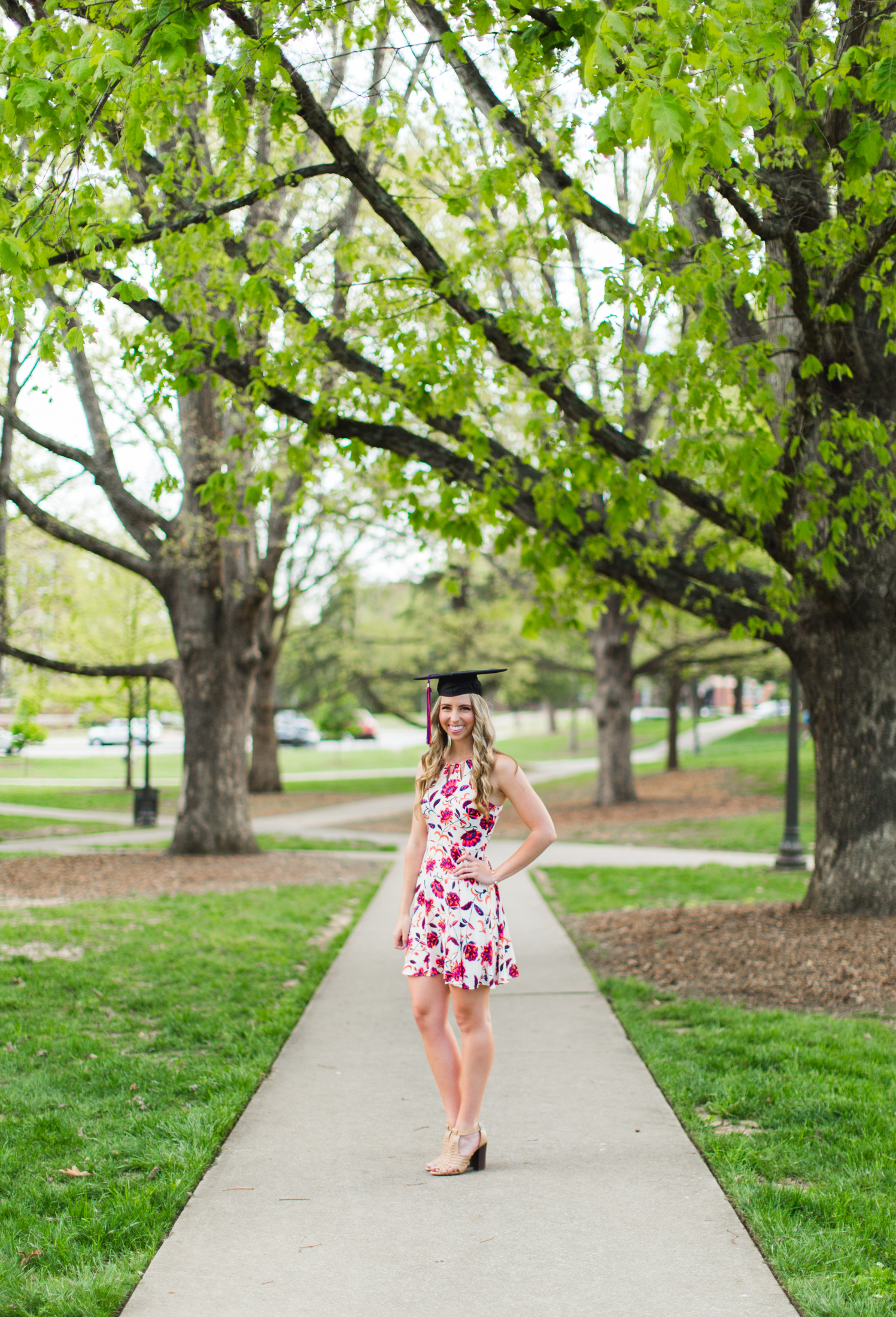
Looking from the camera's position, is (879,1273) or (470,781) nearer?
(879,1273)

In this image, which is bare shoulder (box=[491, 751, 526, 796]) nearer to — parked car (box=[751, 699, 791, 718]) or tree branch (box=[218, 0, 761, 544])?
tree branch (box=[218, 0, 761, 544])

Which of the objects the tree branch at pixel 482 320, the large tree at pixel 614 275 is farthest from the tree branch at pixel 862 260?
the tree branch at pixel 482 320

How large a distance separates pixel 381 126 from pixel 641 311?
7.13 feet

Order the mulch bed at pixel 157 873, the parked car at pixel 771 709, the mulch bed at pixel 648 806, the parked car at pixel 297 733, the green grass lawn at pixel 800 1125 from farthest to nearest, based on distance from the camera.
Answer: the parked car at pixel 771 709
the parked car at pixel 297 733
the mulch bed at pixel 648 806
the mulch bed at pixel 157 873
the green grass lawn at pixel 800 1125

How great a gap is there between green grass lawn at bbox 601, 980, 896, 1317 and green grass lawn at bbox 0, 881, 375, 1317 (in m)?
2.00

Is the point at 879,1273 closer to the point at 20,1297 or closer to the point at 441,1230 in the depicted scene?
the point at 441,1230

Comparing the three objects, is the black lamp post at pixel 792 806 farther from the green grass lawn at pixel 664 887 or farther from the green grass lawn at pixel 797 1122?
the green grass lawn at pixel 797 1122

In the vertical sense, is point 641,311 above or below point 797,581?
above

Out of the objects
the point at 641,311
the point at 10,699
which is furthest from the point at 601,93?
the point at 10,699

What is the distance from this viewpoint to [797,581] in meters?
7.61

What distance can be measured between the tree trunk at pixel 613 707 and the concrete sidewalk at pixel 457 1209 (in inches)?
657

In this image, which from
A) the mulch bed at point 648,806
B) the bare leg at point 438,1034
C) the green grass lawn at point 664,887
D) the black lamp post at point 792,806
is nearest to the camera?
the bare leg at point 438,1034

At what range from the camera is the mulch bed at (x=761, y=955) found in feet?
22.5

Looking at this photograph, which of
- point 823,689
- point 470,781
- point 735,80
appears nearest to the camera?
point 735,80
